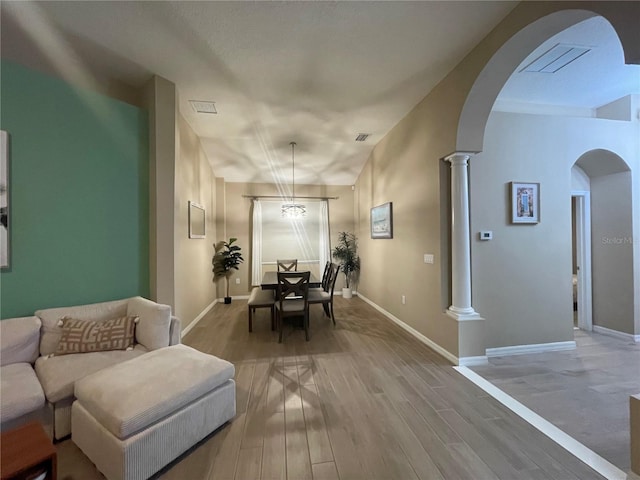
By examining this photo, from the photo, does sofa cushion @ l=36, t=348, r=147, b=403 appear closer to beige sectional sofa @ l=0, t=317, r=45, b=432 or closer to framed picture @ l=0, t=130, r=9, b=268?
beige sectional sofa @ l=0, t=317, r=45, b=432

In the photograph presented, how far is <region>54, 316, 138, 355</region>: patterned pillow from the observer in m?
2.05

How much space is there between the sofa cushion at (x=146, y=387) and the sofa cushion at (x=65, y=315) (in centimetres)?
78

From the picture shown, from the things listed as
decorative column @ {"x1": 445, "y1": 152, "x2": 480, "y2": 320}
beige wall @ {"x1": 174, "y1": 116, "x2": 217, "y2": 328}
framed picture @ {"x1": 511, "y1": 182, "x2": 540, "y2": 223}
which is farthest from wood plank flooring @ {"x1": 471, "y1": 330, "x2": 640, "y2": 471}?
beige wall @ {"x1": 174, "y1": 116, "x2": 217, "y2": 328}

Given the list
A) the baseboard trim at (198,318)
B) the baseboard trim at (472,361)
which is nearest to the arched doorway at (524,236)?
the baseboard trim at (472,361)

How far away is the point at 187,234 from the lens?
3646mm

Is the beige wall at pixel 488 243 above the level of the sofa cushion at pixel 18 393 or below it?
above

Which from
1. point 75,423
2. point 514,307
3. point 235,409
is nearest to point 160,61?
point 75,423

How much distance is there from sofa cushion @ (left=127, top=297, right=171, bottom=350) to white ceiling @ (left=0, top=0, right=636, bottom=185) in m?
2.41

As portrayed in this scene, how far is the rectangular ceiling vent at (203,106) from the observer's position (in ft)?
10.7

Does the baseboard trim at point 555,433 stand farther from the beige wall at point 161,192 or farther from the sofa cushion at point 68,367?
the beige wall at point 161,192

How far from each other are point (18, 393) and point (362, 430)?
217 cm

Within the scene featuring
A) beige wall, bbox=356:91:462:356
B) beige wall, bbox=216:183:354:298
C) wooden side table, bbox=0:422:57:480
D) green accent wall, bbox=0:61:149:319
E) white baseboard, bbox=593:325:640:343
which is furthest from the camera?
beige wall, bbox=216:183:354:298

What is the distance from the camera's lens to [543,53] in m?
2.68

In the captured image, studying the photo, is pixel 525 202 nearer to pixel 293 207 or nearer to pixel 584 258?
pixel 584 258
